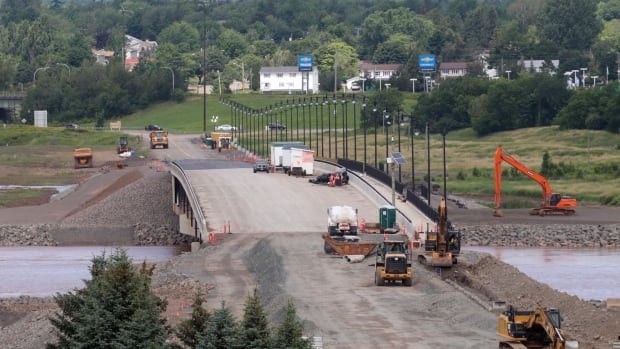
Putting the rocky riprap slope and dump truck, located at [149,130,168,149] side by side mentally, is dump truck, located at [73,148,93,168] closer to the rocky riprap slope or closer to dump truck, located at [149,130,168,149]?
dump truck, located at [149,130,168,149]

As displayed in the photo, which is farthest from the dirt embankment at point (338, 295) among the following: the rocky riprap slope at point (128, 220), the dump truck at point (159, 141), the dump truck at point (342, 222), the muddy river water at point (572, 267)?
the dump truck at point (159, 141)

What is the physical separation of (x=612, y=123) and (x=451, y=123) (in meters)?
26.8

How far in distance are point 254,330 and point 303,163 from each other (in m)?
67.6

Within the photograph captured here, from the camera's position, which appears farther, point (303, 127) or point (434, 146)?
point (303, 127)

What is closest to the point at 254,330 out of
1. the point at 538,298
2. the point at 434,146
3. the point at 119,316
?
the point at 119,316

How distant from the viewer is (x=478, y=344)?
40.8 meters

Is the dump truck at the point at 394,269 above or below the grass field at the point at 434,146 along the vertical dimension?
below

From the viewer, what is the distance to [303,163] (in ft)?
317

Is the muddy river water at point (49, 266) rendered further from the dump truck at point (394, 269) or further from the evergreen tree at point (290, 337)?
the evergreen tree at point (290, 337)

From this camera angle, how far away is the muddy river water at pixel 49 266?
2477 inches

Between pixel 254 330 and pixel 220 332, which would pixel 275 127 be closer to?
pixel 220 332

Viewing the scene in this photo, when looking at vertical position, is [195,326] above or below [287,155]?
below

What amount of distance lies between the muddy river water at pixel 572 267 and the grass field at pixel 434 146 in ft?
38.9

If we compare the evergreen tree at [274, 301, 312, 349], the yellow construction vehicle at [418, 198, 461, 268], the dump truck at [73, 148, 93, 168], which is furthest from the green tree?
the dump truck at [73, 148, 93, 168]
